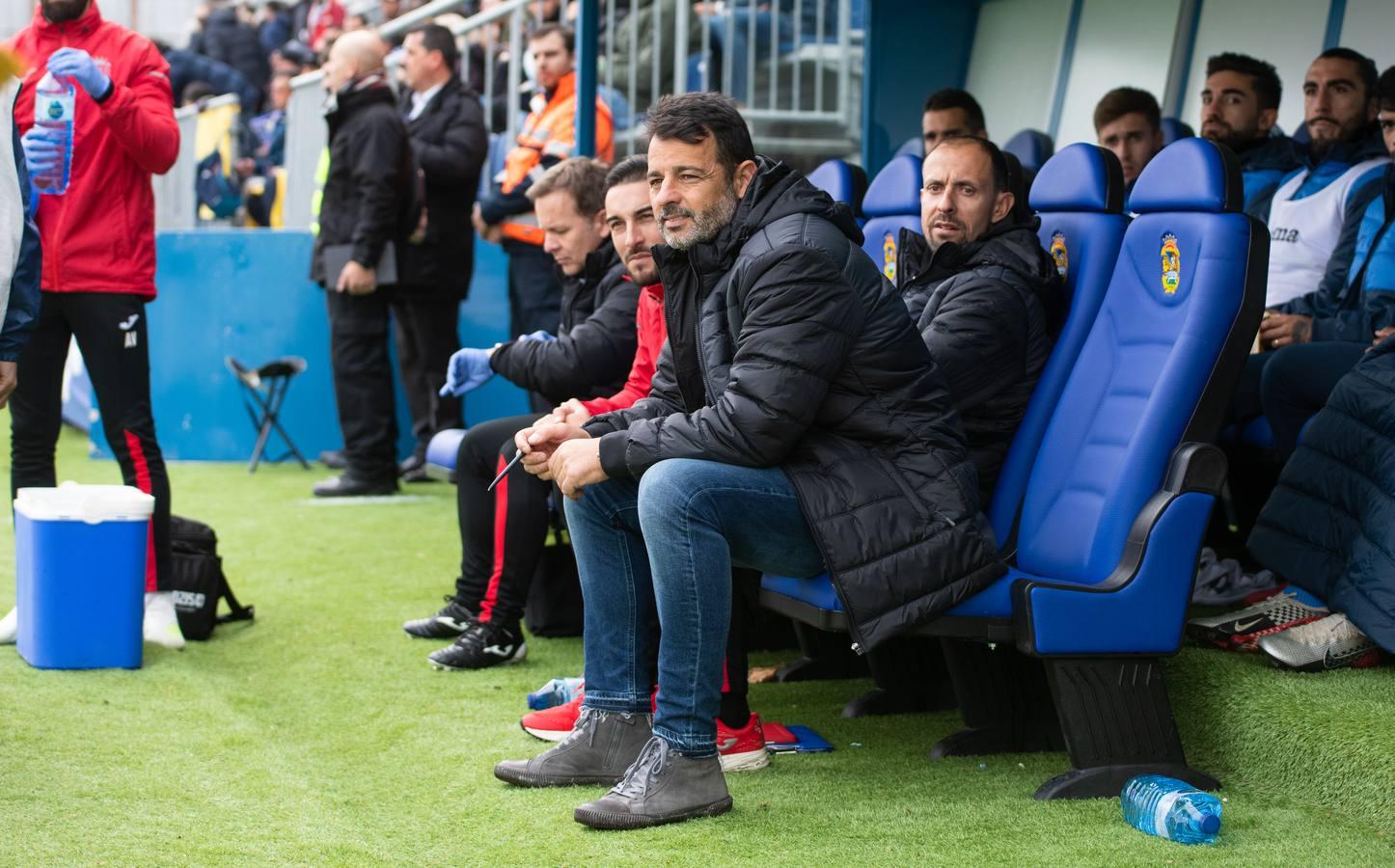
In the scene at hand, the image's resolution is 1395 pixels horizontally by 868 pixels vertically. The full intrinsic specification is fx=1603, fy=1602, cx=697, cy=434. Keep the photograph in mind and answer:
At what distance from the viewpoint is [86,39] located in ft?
13.3

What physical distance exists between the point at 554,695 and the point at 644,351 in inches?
32.0

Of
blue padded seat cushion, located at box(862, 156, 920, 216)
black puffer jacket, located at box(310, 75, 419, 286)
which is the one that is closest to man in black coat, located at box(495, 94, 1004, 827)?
blue padded seat cushion, located at box(862, 156, 920, 216)

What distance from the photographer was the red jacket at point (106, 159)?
3.95 meters

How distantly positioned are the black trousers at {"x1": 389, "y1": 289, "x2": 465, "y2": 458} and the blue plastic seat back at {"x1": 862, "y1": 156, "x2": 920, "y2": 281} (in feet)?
10.3

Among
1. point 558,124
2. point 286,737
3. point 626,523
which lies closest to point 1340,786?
point 626,523

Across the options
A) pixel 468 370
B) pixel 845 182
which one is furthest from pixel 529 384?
pixel 845 182

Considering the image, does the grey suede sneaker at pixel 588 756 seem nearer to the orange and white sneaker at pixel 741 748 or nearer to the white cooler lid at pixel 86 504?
the orange and white sneaker at pixel 741 748

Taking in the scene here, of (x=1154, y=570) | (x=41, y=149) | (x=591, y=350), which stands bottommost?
(x=1154, y=570)

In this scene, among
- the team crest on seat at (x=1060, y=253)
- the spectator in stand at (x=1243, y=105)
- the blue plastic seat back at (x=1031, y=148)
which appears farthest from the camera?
the blue plastic seat back at (x=1031, y=148)

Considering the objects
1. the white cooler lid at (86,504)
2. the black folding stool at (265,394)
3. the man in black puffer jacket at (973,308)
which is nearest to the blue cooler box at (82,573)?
the white cooler lid at (86,504)

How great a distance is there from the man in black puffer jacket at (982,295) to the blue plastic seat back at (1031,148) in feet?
5.67

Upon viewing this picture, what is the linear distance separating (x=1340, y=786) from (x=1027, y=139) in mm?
3048

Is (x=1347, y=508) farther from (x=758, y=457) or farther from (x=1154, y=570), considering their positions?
(x=758, y=457)

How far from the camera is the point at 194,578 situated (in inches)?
167
